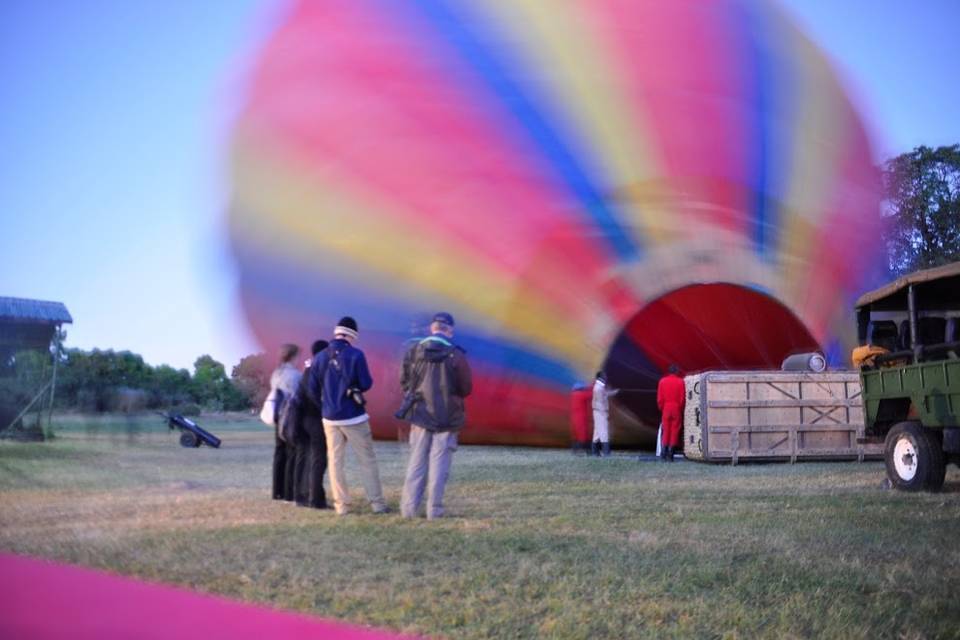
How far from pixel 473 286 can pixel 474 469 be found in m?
2.33

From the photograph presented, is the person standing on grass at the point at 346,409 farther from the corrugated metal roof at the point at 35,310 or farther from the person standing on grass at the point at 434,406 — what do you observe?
the corrugated metal roof at the point at 35,310

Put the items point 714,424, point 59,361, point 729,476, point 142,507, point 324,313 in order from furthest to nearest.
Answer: point 714,424, point 729,476, point 324,313, point 59,361, point 142,507

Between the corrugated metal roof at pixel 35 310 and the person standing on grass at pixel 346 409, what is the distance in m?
1.63

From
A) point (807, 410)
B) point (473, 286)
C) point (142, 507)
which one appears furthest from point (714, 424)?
point (142, 507)

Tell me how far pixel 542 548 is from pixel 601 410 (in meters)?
4.49

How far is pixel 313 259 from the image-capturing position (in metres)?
7.52

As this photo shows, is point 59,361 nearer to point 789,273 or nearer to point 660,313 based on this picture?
point 660,313

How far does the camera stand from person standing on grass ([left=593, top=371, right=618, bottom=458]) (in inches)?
345

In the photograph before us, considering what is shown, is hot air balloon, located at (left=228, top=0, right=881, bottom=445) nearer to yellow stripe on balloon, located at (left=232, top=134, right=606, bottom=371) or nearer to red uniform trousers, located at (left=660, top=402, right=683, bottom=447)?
yellow stripe on balloon, located at (left=232, top=134, right=606, bottom=371)

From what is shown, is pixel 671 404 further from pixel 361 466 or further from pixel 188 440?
pixel 188 440

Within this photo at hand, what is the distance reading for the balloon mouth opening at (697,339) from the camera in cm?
803

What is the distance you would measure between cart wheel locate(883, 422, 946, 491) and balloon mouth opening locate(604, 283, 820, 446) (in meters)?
1.26

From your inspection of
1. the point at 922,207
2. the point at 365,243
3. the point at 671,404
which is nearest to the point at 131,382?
the point at 365,243

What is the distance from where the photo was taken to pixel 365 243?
7340 millimetres
